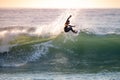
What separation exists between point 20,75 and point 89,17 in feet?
28.6

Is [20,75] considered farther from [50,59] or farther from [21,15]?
[21,15]

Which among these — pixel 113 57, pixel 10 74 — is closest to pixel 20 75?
pixel 10 74

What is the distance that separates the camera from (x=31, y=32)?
998cm

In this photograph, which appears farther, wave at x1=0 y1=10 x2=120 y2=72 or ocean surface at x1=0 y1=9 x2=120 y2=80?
wave at x1=0 y1=10 x2=120 y2=72

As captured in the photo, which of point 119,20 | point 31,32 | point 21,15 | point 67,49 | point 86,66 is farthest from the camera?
point 21,15

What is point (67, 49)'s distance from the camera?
834cm

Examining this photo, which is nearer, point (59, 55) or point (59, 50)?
point (59, 55)

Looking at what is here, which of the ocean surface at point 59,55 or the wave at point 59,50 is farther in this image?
the wave at point 59,50

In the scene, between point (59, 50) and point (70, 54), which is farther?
point (59, 50)

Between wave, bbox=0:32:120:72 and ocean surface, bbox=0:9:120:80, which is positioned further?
wave, bbox=0:32:120:72

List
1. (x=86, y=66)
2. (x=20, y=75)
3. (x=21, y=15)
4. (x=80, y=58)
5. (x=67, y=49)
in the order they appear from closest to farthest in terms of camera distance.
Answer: (x=20, y=75), (x=86, y=66), (x=80, y=58), (x=67, y=49), (x=21, y=15)

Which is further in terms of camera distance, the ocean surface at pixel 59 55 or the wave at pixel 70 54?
the wave at pixel 70 54

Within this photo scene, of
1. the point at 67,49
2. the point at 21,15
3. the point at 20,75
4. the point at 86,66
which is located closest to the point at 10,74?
the point at 20,75

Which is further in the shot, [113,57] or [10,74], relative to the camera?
[113,57]
